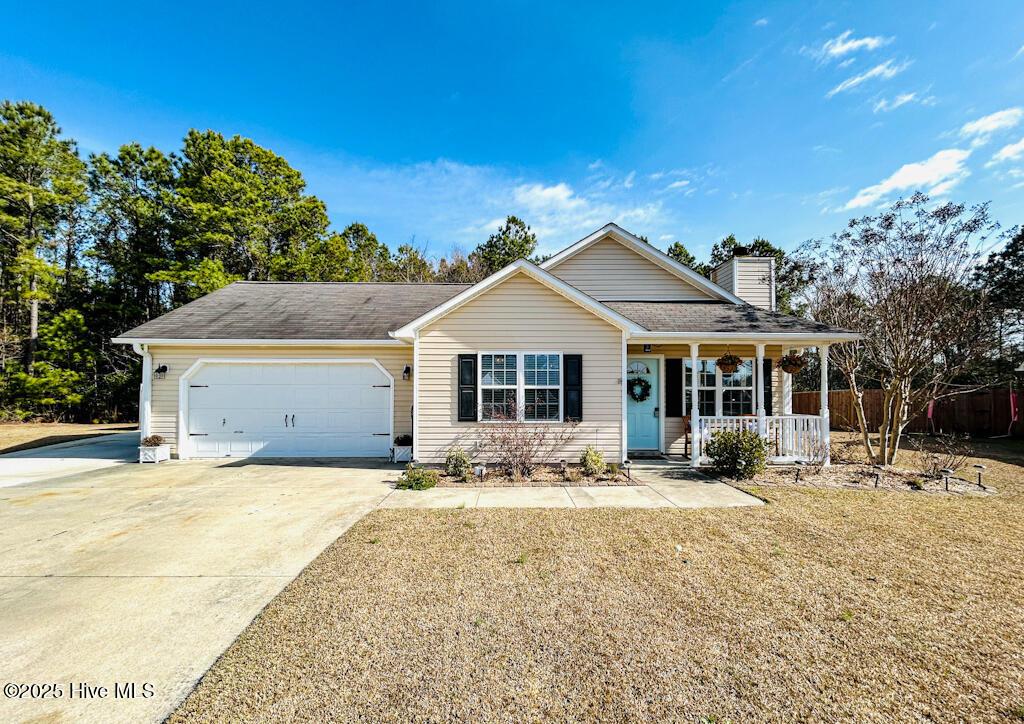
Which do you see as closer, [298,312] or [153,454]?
[153,454]

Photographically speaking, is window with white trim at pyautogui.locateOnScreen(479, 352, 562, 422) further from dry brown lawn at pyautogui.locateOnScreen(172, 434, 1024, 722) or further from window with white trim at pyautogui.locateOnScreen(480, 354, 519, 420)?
dry brown lawn at pyautogui.locateOnScreen(172, 434, 1024, 722)

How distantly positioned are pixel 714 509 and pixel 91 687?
21.1 feet

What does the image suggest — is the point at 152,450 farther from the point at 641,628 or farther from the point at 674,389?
the point at 674,389

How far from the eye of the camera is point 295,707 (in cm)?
227

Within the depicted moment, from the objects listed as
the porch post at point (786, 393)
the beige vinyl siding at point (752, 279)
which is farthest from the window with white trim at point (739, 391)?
the beige vinyl siding at point (752, 279)

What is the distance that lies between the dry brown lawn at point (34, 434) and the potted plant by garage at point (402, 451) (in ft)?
34.9

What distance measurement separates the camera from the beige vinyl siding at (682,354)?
9891 mm

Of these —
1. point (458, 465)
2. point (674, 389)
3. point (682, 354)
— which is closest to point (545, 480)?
point (458, 465)

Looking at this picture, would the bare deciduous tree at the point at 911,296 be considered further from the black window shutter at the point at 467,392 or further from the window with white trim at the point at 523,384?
the black window shutter at the point at 467,392

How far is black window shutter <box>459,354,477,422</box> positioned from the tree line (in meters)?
13.6

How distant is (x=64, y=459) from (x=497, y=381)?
1062 centimetres

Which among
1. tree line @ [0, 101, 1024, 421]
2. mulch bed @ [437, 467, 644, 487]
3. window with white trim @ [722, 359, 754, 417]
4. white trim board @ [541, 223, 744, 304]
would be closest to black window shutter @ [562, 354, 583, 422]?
mulch bed @ [437, 467, 644, 487]

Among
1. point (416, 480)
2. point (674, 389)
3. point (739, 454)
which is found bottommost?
point (416, 480)

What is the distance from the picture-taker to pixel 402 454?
9.33 metres
